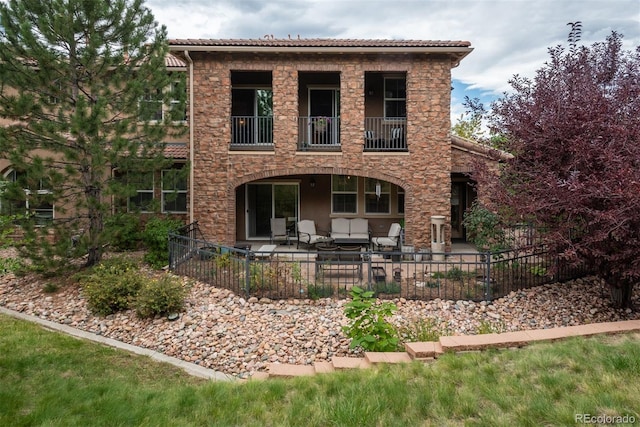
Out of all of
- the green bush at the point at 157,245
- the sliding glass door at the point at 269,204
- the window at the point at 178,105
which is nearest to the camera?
the window at the point at 178,105

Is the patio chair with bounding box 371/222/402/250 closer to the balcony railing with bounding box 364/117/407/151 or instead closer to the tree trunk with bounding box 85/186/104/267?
the balcony railing with bounding box 364/117/407/151

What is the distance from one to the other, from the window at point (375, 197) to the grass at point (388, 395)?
10.3 metres

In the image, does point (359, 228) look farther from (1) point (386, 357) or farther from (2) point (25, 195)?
(2) point (25, 195)

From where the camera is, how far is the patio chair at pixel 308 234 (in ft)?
42.0

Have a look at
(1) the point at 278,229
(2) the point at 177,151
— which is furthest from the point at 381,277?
(2) the point at 177,151

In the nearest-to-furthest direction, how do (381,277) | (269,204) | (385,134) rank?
(381,277) < (385,134) < (269,204)

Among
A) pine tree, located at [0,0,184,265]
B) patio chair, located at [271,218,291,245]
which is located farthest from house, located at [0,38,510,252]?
pine tree, located at [0,0,184,265]

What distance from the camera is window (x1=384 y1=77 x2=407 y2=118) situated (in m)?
14.0

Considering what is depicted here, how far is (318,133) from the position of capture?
43.9 feet

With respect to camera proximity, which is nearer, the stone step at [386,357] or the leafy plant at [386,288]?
the stone step at [386,357]

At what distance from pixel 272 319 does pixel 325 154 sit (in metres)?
6.76

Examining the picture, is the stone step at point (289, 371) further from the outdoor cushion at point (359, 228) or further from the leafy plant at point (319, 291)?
the outdoor cushion at point (359, 228)

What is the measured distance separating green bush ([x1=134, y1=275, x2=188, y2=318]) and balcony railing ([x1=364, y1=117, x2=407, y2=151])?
7930 millimetres

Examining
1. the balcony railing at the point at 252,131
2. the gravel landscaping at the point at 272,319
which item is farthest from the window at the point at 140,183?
the balcony railing at the point at 252,131
